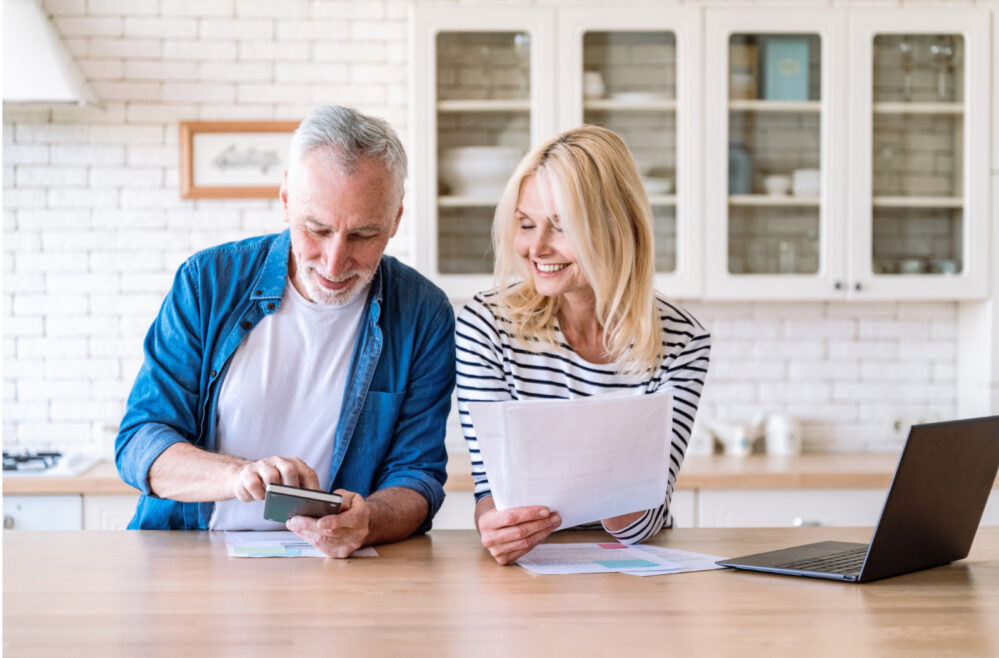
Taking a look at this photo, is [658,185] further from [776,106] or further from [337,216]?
[337,216]

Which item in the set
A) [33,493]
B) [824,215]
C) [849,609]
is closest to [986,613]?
[849,609]

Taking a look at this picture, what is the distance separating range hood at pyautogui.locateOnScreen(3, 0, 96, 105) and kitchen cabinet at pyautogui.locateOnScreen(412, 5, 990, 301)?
116 centimetres

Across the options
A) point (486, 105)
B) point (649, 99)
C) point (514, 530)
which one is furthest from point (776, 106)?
point (514, 530)

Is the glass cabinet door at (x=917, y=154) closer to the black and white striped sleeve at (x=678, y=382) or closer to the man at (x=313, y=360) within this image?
the black and white striped sleeve at (x=678, y=382)

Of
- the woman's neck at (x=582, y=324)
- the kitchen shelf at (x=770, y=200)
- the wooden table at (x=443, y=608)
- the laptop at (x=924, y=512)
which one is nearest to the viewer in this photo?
the wooden table at (x=443, y=608)

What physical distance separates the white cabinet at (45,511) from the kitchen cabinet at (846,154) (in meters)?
2.16

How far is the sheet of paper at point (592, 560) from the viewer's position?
1606 millimetres

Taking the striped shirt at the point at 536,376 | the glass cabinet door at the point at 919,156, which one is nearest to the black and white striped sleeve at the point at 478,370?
the striped shirt at the point at 536,376

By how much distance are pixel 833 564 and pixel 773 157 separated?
7.36 feet

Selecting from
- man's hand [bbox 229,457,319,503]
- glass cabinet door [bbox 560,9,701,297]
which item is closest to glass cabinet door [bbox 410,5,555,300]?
glass cabinet door [bbox 560,9,701,297]

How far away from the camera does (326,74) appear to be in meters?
3.70

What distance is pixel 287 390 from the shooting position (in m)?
1.97

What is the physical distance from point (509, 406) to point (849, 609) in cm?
54

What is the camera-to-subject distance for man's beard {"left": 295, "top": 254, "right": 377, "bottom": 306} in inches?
74.3
